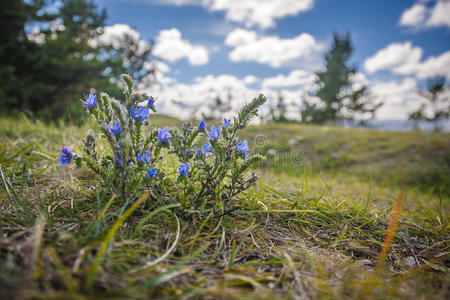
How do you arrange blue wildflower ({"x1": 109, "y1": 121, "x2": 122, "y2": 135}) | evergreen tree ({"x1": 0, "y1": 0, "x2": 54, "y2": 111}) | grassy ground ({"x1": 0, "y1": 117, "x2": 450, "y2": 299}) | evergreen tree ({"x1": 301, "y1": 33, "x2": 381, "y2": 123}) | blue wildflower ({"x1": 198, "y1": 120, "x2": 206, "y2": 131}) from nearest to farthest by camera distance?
1. grassy ground ({"x1": 0, "y1": 117, "x2": 450, "y2": 299})
2. blue wildflower ({"x1": 109, "y1": 121, "x2": 122, "y2": 135})
3. blue wildflower ({"x1": 198, "y1": 120, "x2": 206, "y2": 131})
4. evergreen tree ({"x1": 0, "y1": 0, "x2": 54, "y2": 111})
5. evergreen tree ({"x1": 301, "y1": 33, "x2": 381, "y2": 123})

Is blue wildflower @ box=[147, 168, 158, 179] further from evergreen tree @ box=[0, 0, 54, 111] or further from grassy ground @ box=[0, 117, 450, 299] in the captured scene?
evergreen tree @ box=[0, 0, 54, 111]

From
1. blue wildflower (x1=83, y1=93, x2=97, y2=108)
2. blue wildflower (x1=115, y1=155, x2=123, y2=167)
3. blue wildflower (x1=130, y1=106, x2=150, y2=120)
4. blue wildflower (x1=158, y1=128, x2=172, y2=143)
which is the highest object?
blue wildflower (x1=83, y1=93, x2=97, y2=108)

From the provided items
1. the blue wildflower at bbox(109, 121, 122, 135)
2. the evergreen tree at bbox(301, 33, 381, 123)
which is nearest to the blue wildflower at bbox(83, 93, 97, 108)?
the blue wildflower at bbox(109, 121, 122, 135)

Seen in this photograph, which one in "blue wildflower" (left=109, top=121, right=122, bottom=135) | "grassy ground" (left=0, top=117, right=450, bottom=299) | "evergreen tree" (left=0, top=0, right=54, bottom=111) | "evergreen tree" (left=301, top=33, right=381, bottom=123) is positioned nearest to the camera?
"grassy ground" (left=0, top=117, right=450, bottom=299)

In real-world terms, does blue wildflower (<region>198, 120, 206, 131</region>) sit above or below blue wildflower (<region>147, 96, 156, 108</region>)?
below

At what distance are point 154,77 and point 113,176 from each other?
2793 cm

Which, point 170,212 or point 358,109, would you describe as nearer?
point 170,212

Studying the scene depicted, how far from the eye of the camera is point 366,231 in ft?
5.86

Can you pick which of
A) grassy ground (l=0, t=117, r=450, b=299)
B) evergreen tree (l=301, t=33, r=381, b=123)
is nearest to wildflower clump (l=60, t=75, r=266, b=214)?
grassy ground (l=0, t=117, r=450, b=299)

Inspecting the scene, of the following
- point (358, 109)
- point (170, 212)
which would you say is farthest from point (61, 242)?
point (358, 109)

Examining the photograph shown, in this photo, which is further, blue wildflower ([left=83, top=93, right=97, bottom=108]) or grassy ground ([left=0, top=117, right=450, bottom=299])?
blue wildflower ([left=83, top=93, right=97, bottom=108])

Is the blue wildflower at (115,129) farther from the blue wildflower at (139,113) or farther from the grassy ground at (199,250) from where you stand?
the grassy ground at (199,250)

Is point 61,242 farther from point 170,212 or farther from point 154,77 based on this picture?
point 154,77

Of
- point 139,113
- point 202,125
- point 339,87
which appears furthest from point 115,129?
point 339,87
